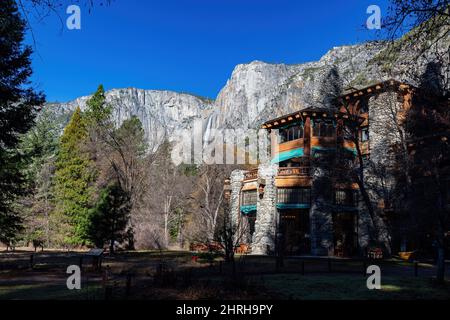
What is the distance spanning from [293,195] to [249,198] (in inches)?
191

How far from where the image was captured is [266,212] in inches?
1378

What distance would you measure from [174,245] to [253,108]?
124293 millimetres

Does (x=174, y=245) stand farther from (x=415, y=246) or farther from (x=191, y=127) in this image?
(x=191, y=127)

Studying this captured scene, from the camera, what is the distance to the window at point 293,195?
114 ft

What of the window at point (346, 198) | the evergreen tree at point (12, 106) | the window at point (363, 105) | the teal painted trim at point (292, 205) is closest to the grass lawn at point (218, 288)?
the evergreen tree at point (12, 106)

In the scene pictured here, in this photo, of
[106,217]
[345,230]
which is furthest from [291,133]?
[106,217]

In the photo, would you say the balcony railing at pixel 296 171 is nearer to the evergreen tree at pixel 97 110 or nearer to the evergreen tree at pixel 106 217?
the evergreen tree at pixel 106 217

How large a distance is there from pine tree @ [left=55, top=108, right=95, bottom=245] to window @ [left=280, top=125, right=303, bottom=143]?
22.6 meters

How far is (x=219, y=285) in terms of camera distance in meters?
12.0

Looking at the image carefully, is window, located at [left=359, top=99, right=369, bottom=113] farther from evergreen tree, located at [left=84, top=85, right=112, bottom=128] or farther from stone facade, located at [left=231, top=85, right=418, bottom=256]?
evergreen tree, located at [left=84, top=85, right=112, bottom=128]

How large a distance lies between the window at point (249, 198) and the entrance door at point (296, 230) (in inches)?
121

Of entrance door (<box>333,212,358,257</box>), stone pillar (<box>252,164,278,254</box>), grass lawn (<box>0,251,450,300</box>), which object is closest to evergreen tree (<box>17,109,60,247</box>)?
stone pillar (<box>252,164,278,254</box>)

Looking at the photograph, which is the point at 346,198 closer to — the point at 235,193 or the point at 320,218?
the point at 320,218
